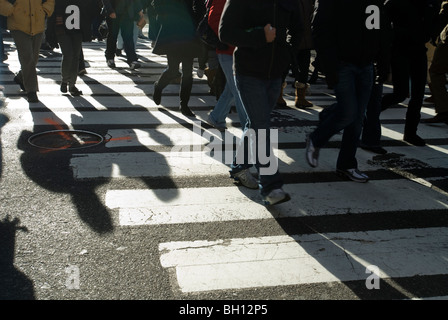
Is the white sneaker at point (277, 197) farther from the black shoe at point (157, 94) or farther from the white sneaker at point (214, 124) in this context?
the black shoe at point (157, 94)

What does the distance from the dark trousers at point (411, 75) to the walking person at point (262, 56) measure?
239cm

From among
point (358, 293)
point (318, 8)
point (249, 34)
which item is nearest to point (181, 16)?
point (318, 8)

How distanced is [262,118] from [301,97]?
4606 mm

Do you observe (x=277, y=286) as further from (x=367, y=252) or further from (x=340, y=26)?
(x=340, y=26)

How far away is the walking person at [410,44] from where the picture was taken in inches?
257

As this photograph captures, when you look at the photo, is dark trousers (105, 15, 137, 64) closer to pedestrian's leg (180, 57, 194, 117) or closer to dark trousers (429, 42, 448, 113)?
pedestrian's leg (180, 57, 194, 117)

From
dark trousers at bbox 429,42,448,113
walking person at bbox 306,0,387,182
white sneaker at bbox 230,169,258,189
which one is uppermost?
walking person at bbox 306,0,387,182

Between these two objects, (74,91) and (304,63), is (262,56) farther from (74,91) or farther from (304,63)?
(74,91)

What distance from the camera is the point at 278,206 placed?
195 inches

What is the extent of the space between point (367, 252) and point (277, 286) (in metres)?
0.88

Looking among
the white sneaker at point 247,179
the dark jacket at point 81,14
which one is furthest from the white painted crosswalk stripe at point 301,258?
the dark jacket at point 81,14

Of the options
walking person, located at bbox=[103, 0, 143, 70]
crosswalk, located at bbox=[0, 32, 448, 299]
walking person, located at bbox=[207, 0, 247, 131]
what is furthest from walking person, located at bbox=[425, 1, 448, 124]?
walking person, located at bbox=[103, 0, 143, 70]

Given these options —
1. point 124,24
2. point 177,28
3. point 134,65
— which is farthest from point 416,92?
point 124,24

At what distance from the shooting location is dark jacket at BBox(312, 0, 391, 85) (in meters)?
5.13
